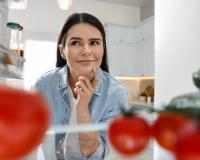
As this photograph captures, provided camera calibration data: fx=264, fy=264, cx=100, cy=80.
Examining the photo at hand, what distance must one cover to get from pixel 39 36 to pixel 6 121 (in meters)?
3.81

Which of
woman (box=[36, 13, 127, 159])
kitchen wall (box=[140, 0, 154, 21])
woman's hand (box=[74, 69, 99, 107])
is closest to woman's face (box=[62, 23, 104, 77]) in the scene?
woman (box=[36, 13, 127, 159])

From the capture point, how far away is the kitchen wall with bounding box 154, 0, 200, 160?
23.1 inches

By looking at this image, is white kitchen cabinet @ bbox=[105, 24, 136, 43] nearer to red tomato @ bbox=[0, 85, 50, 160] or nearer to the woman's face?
the woman's face

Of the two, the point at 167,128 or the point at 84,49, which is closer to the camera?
the point at 167,128

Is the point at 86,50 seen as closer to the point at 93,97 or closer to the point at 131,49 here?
the point at 93,97

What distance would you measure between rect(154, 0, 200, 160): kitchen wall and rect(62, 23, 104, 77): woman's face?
6.5 inches

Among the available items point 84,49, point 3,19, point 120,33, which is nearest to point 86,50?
point 84,49

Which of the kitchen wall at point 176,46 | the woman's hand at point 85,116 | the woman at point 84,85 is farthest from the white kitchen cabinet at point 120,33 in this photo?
the woman's hand at point 85,116

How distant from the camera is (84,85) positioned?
0.50m

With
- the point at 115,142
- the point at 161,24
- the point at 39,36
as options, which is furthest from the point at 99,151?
the point at 39,36

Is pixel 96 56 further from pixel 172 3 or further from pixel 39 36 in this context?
pixel 39 36

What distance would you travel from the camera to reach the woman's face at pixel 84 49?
0.66 m

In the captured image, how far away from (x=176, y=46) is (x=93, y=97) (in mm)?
321

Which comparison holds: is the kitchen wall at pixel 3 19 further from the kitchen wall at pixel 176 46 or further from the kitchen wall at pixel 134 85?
the kitchen wall at pixel 134 85
